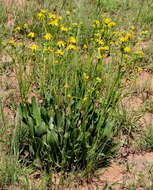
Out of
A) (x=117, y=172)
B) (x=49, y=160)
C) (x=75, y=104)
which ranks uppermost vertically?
(x=75, y=104)

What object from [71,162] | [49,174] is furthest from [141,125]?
[49,174]

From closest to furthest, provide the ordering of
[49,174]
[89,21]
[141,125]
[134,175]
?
1. [49,174]
2. [134,175]
3. [141,125]
4. [89,21]

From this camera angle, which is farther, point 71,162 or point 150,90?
point 150,90

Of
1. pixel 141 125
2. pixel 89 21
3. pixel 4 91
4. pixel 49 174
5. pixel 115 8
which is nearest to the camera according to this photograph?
pixel 49 174

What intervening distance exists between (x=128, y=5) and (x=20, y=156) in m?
3.53

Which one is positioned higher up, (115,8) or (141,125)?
(115,8)

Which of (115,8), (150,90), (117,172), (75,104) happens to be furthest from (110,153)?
(115,8)

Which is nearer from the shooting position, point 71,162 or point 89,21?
point 71,162

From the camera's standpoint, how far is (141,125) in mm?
3180

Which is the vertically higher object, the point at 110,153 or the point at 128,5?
the point at 128,5

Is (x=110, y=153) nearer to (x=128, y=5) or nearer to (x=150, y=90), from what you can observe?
(x=150, y=90)

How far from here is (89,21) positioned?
15.0 ft

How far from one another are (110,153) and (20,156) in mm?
724

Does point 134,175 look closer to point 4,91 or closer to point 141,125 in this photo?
point 141,125
